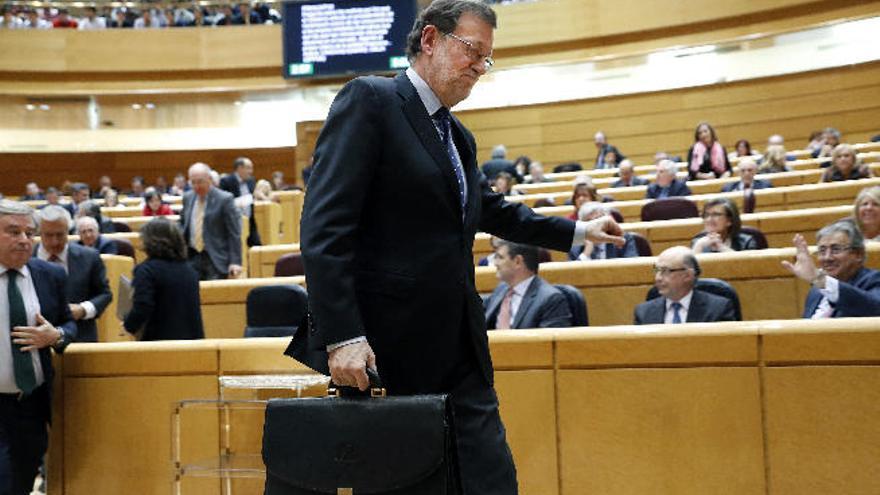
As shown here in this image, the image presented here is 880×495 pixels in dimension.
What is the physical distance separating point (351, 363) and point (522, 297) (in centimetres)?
268

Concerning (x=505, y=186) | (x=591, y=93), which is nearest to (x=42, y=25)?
(x=591, y=93)

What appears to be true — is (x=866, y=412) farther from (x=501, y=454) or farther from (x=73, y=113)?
(x=73, y=113)

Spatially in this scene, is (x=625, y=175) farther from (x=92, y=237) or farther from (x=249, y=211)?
(x=92, y=237)

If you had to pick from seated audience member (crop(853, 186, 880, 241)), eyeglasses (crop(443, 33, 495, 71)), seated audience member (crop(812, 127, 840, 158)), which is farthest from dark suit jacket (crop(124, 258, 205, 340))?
seated audience member (crop(812, 127, 840, 158))

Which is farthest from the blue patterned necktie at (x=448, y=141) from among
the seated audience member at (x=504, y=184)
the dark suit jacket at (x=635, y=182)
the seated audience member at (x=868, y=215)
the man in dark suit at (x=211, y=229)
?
the dark suit jacket at (x=635, y=182)

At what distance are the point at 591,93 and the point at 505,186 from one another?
649cm

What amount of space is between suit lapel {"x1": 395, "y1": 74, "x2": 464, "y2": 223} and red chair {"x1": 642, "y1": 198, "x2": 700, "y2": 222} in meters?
5.17

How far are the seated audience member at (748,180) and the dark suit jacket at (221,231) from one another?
3.74 m

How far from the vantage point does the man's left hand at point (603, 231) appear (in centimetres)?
217

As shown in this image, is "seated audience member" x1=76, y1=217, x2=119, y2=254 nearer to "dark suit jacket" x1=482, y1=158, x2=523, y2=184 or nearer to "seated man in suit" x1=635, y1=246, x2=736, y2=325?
"seated man in suit" x1=635, y1=246, x2=736, y2=325

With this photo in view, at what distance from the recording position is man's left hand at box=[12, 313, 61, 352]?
3.22 m

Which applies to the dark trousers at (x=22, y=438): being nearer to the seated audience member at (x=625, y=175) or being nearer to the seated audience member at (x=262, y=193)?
the seated audience member at (x=262, y=193)

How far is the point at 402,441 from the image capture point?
1.75 metres

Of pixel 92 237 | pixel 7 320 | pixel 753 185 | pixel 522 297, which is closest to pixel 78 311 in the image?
pixel 7 320
